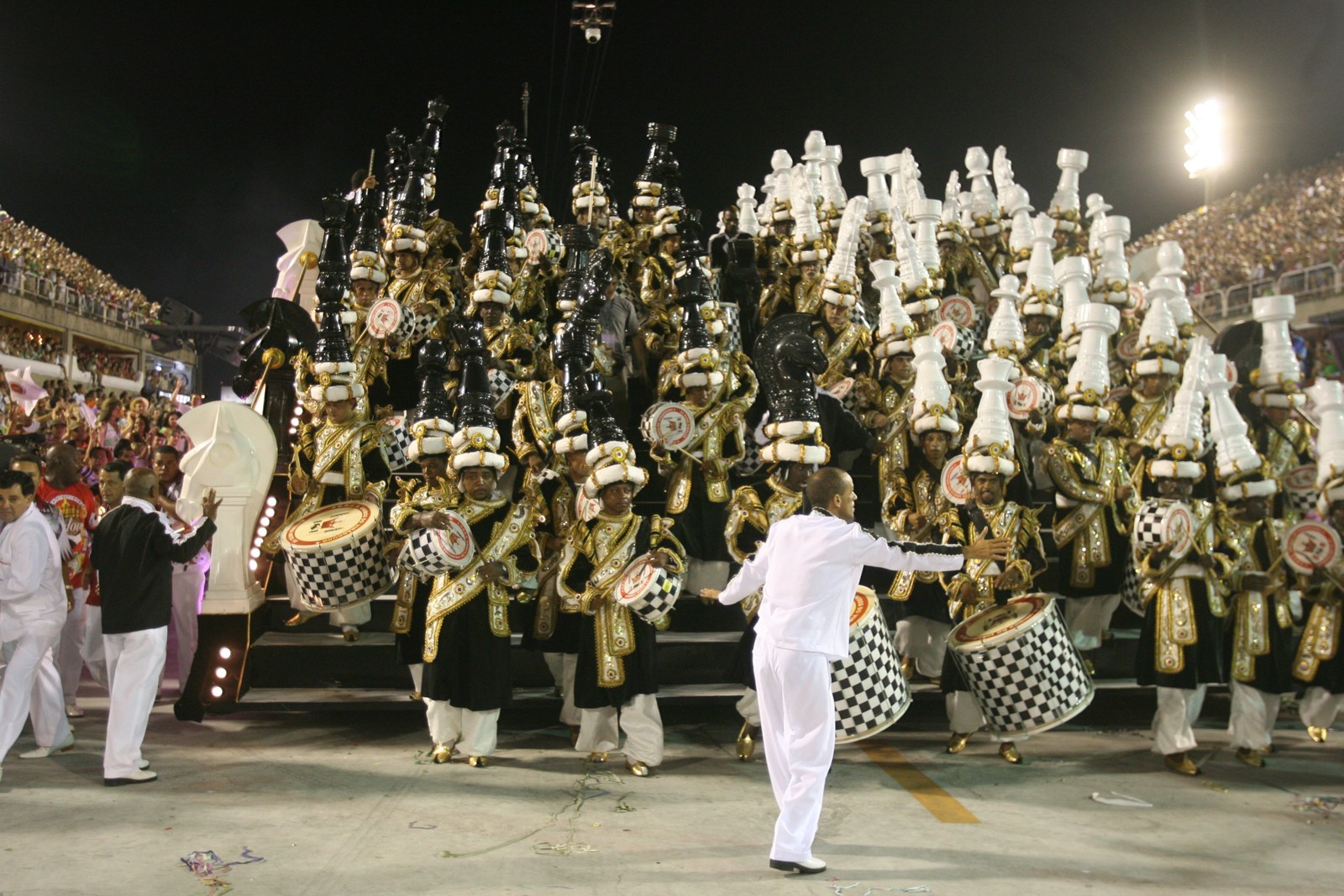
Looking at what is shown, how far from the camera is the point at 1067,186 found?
13289 mm

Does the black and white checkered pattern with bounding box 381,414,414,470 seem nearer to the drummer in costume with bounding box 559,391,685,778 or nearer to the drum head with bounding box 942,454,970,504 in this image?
the drummer in costume with bounding box 559,391,685,778

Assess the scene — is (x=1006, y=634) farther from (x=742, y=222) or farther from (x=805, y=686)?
(x=742, y=222)

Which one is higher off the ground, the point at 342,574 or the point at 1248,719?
the point at 342,574

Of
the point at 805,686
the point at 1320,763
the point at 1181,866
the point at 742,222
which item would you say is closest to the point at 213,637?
the point at 805,686

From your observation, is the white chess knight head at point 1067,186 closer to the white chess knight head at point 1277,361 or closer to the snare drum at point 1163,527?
the white chess knight head at point 1277,361

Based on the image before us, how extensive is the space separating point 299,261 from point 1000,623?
7.69 m

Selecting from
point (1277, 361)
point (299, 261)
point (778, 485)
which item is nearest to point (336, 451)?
point (778, 485)

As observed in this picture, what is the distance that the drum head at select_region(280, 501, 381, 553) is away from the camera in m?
6.80

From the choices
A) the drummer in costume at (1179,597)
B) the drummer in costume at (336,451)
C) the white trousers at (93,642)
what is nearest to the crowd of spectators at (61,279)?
the white trousers at (93,642)

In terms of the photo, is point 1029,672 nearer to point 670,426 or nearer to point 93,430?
point 670,426

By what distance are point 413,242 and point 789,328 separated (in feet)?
11.9

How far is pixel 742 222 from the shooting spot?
553 inches

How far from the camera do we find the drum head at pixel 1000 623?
244 inches

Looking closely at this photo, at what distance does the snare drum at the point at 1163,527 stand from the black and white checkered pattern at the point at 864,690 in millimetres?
2120
